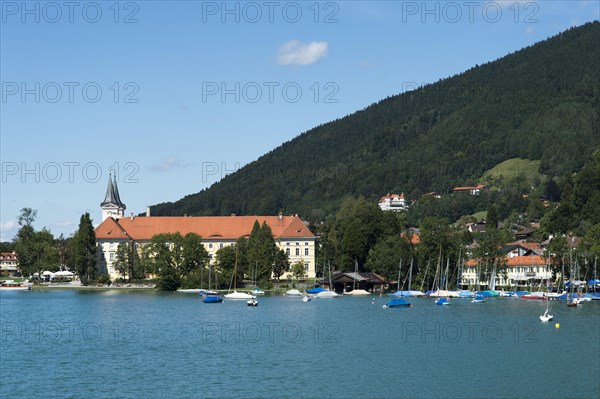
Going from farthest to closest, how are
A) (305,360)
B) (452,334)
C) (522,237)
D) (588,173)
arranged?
(522,237), (588,173), (452,334), (305,360)

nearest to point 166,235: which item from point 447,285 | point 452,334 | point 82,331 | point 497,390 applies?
point 447,285

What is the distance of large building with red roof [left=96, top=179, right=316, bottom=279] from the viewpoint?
138 m

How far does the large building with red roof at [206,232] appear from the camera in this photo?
137500 mm

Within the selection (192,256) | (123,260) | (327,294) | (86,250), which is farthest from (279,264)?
(86,250)

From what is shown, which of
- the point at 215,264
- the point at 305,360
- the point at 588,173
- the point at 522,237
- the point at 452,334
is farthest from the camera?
the point at 522,237

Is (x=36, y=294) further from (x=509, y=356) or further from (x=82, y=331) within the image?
(x=509, y=356)

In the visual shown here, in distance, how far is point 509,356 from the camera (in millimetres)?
52844

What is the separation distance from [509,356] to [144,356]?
2021 centimetres

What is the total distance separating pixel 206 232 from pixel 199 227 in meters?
1.61

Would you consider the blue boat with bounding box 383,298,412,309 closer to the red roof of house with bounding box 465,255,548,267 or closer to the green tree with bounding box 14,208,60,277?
the red roof of house with bounding box 465,255,548,267

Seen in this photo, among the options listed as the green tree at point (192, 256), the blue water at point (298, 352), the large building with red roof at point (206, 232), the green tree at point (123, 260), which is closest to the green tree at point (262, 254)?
the green tree at point (192, 256)

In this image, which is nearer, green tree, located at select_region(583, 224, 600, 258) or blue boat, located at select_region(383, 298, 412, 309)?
blue boat, located at select_region(383, 298, 412, 309)

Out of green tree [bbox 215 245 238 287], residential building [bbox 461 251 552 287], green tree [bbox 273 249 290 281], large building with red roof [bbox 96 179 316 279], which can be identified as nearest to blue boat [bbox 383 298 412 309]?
green tree [bbox 273 249 290 281]

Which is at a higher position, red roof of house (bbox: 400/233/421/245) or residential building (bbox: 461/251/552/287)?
red roof of house (bbox: 400/233/421/245)
